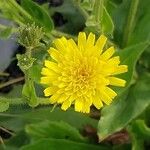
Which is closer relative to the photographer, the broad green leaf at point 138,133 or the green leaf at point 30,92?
the green leaf at point 30,92

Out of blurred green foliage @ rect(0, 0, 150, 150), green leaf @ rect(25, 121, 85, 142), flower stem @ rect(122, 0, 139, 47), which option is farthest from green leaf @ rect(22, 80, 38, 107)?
flower stem @ rect(122, 0, 139, 47)

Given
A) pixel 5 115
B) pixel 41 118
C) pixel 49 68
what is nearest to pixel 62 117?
pixel 41 118

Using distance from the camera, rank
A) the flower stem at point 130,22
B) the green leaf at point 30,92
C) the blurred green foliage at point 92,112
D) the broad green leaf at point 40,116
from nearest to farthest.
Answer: the green leaf at point 30,92
the blurred green foliage at point 92,112
the flower stem at point 130,22
the broad green leaf at point 40,116

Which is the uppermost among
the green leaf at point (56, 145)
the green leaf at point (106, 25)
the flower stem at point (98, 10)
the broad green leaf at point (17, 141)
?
the flower stem at point (98, 10)

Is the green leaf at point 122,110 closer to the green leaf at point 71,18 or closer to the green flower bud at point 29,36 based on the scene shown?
the green flower bud at point 29,36

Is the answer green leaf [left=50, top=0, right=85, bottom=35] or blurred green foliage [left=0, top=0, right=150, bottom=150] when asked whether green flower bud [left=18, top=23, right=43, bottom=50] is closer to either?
blurred green foliage [left=0, top=0, right=150, bottom=150]

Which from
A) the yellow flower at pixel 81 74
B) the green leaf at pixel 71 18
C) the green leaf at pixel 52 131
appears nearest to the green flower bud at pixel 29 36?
the yellow flower at pixel 81 74

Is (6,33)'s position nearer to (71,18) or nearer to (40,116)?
(40,116)

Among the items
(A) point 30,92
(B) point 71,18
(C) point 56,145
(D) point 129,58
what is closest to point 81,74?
(A) point 30,92
